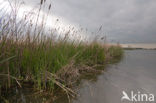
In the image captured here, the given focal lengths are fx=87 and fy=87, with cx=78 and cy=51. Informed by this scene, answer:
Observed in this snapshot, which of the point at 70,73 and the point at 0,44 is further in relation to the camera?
the point at 70,73

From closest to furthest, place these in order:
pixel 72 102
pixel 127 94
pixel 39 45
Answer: pixel 72 102, pixel 127 94, pixel 39 45

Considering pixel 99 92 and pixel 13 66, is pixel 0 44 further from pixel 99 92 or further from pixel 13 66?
pixel 99 92

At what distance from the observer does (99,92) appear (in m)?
1.22

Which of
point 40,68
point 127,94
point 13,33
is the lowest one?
point 127,94

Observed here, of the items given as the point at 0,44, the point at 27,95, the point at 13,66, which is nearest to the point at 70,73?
the point at 27,95

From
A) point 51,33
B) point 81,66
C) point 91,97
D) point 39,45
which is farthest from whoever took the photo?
point 81,66

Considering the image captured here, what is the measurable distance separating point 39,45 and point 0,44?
0.47 m

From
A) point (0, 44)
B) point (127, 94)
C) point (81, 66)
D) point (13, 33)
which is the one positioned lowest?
point (127, 94)

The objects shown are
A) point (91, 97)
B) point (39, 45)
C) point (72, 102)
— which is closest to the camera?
point (72, 102)

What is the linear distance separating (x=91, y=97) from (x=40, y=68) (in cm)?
75

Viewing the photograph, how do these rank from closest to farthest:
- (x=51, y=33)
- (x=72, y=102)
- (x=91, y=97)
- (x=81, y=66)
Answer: (x=72, y=102) → (x=91, y=97) → (x=51, y=33) → (x=81, y=66)

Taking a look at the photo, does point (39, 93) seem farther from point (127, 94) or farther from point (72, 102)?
point (127, 94)

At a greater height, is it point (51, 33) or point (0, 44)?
point (51, 33)

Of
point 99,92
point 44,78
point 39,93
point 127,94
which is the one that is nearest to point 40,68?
point 44,78
